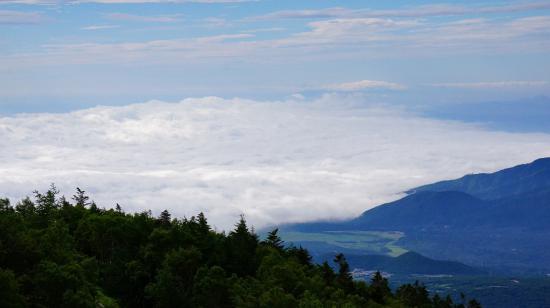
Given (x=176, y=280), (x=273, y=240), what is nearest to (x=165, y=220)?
(x=273, y=240)

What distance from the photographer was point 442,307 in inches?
6590

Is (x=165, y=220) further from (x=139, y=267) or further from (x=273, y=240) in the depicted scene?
(x=139, y=267)

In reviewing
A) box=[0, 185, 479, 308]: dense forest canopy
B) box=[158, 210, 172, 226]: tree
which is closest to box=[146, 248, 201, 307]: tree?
box=[0, 185, 479, 308]: dense forest canopy

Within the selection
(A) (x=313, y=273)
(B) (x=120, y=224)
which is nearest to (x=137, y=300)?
(B) (x=120, y=224)

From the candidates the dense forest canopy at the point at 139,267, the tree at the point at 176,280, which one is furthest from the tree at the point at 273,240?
the tree at the point at 176,280

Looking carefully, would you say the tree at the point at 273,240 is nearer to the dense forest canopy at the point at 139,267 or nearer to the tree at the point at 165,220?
the dense forest canopy at the point at 139,267

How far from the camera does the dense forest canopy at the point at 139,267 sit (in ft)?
257

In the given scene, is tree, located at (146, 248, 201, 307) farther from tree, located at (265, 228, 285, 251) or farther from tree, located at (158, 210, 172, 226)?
tree, located at (265, 228, 285, 251)

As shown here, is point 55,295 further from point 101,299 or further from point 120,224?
point 120,224

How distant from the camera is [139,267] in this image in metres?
106

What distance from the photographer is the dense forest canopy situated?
7845cm

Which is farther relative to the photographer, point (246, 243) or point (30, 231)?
point (246, 243)

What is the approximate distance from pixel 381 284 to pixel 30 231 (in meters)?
88.1

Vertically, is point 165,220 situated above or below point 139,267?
above
